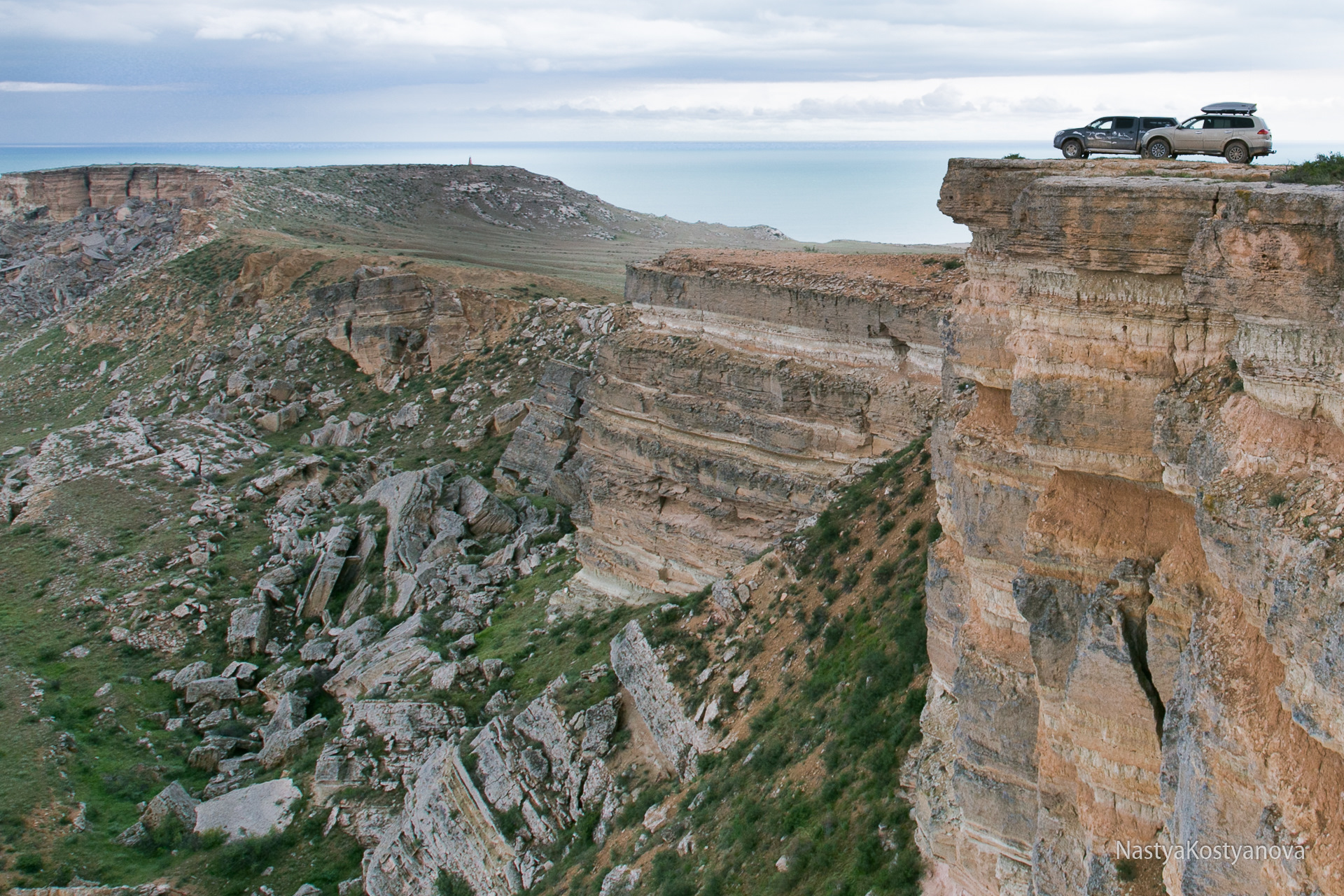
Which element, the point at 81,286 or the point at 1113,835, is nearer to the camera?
the point at 1113,835

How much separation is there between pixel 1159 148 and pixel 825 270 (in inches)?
483

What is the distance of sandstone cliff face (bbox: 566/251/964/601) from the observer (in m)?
26.6

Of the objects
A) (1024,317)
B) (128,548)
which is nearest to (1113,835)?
(1024,317)

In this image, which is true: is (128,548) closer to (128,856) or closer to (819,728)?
(128,856)

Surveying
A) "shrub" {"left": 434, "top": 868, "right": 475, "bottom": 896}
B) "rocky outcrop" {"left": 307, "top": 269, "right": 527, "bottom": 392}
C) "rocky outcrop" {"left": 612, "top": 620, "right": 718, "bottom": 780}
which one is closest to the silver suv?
"rocky outcrop" {"left": 612, "top": 620, "right": 718, "bottom": 780}

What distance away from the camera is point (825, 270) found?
94.7 ft

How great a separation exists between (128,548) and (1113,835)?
40.7 m

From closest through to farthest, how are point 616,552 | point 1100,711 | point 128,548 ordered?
1. point 1100,711
2. point 616,552
3. point 128,548

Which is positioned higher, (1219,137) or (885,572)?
(1219,137)

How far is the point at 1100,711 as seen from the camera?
35.6 ft

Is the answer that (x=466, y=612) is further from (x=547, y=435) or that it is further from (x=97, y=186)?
(x=97, y=186)

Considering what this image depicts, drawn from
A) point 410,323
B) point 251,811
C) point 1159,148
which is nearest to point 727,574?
point 251,811

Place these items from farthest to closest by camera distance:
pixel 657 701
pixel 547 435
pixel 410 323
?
pixel 410 323, pixel 547 435, pixel 657 701

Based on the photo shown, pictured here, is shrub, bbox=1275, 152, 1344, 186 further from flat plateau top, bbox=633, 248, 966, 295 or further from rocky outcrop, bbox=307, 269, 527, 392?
rocky outcrop, bbox=307, 269, 527, 392
